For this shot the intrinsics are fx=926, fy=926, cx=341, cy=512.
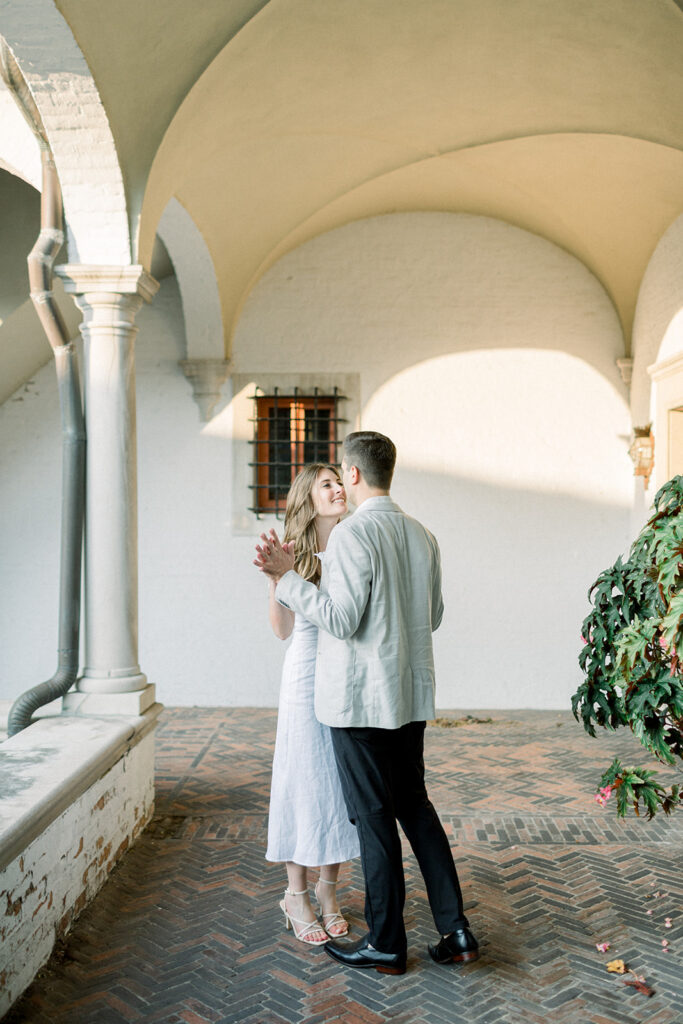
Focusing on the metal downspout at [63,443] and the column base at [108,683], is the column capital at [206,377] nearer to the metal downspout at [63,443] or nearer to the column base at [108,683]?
the metal downspout at [63,443]

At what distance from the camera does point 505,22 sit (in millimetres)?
4902

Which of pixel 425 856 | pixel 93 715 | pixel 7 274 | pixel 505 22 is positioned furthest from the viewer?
pixel 7 274

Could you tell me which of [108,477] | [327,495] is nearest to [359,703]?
[327,495]

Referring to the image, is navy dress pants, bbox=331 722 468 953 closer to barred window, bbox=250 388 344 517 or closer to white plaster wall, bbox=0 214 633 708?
white plaster wall, bbox=0 214 633 708

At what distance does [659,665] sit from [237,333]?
20.0 ft

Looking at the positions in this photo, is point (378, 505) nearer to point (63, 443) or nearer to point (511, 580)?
point (63, 443)

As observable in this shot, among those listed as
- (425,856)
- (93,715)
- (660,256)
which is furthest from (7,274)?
(425,856)

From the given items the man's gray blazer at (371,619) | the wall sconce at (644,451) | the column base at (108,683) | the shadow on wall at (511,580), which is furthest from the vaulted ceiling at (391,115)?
the man's gray blazer at (371,619)

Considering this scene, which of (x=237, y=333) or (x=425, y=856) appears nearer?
(x=425, y=856)

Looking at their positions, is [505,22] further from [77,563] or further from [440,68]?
[77,563]

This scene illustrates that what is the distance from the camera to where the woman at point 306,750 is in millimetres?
3318

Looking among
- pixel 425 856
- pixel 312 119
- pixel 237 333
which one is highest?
pixel 312 119

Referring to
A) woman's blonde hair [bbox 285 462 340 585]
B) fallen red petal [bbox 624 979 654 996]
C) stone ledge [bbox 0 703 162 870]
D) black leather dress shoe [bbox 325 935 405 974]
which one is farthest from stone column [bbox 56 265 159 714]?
fallen red petal [bbox 624 979 654 996]

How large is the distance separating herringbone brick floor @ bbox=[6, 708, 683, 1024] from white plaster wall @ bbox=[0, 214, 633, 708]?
107 inches
